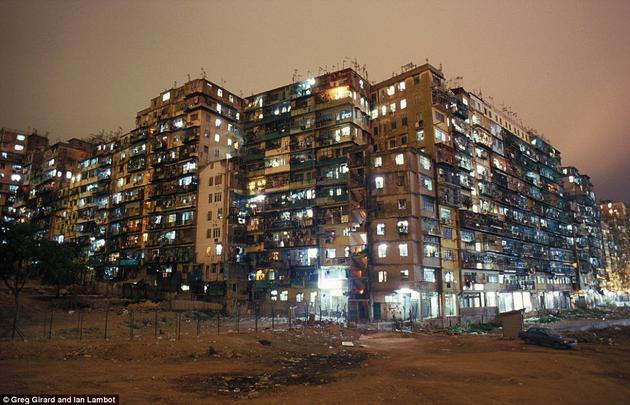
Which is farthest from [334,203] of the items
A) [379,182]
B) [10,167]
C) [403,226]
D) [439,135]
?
[10,167]

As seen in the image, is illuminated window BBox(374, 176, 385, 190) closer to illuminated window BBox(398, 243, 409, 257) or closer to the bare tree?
illuminated window BBox(398, 243, 409, 257)

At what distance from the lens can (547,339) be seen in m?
38.4

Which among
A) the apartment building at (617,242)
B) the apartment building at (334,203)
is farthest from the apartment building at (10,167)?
the apartment building at (617,242)

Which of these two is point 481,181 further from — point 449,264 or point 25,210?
point 25,210

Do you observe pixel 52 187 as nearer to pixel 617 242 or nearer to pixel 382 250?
pixel 382 250

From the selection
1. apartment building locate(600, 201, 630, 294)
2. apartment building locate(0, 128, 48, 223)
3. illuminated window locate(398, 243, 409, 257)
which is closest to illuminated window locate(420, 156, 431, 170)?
illuminated window locate(398, 243, 409, 257)

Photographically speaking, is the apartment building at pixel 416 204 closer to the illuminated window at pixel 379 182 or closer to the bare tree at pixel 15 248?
the illuminated window at pixel 379 182

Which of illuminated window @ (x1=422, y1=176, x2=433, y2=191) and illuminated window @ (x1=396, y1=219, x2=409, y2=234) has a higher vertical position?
illuminated window @ (x1=422, y1=176, x2=433, y2=191)

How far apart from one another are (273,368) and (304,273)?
53.0 m

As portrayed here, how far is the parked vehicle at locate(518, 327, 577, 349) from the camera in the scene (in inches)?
1471

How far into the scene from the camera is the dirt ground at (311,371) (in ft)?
65.6

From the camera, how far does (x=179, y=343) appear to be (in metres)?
32.4

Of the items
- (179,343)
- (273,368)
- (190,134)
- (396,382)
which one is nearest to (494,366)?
(396,382)

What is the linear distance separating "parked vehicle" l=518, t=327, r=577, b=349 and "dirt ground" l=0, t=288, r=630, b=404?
881 mm
